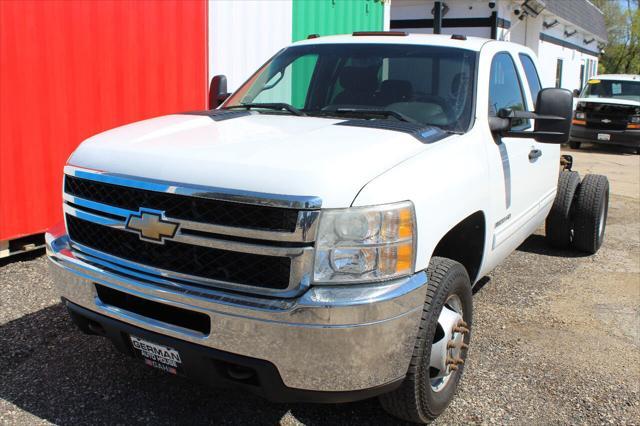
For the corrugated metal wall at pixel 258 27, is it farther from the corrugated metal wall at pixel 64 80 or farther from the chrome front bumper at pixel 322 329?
the chrome front bumper at pixel 322 329

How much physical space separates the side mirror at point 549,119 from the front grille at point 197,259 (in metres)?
1.84

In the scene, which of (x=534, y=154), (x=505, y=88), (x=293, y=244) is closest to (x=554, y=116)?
(x=505, y=88)

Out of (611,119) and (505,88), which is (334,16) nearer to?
(505,88)

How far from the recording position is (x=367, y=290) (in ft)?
7.97

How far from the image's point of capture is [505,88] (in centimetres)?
421

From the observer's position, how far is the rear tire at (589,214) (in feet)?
19.9

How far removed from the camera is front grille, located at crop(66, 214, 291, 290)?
2438 mm

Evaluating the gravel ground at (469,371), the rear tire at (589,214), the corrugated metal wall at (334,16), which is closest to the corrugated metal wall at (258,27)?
the corrugated metal wall at (334,16)

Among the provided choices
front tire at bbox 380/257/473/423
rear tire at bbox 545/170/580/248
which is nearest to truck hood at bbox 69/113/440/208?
front tire at bbox 380/257/473/423

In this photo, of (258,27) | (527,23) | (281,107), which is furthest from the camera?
(527,23)

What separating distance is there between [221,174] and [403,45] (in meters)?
2.02

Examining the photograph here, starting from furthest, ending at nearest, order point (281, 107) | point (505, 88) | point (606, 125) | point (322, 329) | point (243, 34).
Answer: point (606, 125) → point (243, 34) → point (505, 88) → point (281, 107) → point (322, 329)

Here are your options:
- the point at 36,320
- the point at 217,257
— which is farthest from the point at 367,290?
the point at 36,320

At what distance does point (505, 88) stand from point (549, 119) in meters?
0.68
